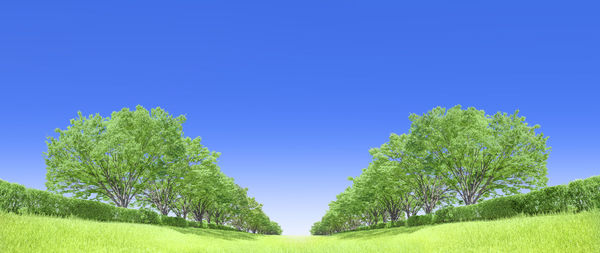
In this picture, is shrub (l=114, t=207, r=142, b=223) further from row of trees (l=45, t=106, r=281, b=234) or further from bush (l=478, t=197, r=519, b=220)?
bush (l=478, t=197, r=519, b=220)

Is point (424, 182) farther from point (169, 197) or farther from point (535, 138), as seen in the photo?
point (169, 197)

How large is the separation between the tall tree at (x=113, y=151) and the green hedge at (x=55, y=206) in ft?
14.2

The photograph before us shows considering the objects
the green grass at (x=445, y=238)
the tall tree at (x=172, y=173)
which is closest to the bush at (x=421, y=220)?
the green grass at (x=445, y=238)

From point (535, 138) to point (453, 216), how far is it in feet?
39.4

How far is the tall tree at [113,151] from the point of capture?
27406 millimetres

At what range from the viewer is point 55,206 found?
59.0 feet

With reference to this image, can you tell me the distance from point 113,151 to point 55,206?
1008cm

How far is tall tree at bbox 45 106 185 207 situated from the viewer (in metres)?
27.4

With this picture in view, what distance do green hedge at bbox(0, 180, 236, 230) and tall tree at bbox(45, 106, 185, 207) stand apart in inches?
171

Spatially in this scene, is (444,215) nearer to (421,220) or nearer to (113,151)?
(421,220)

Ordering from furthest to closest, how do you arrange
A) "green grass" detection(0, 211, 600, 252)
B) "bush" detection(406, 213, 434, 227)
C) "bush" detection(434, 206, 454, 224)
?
"bush" detection(406, 213, 434, 227) → "bush" detection(434, 206, 454, 224) → "green grass" detection(0, 211, 600, 252)

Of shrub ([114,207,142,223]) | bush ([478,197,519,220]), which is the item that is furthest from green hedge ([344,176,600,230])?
shrub ([114,207,142,223])

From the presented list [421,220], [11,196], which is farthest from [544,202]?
[11,196]

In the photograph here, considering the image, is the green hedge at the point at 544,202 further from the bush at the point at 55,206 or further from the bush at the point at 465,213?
the bush at the point at 55,206
